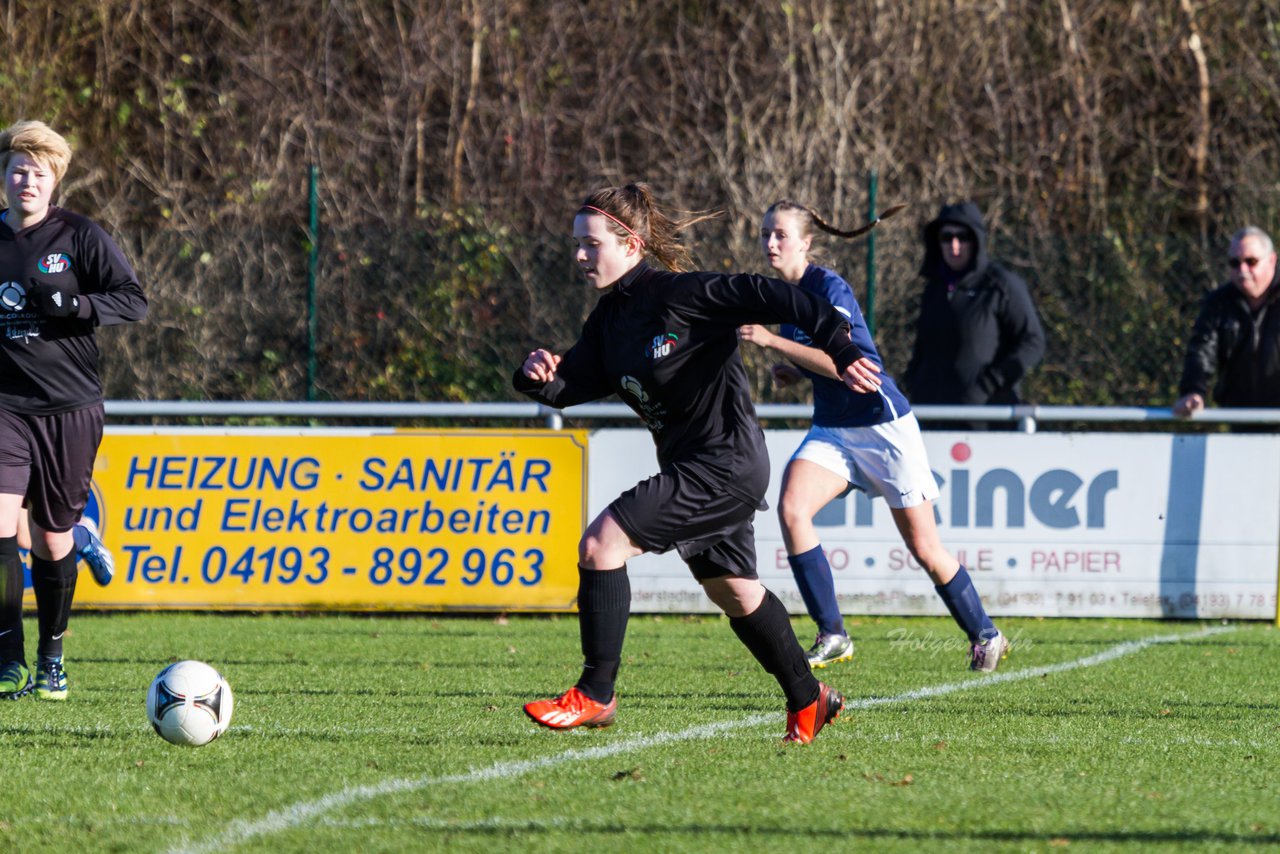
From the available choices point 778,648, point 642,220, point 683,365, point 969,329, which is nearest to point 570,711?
point 778,648

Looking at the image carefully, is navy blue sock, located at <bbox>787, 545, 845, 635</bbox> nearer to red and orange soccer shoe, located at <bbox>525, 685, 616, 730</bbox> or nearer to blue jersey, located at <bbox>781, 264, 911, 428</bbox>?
blue jersey, located at <bbox>781, 264, 911, 428</bbox>

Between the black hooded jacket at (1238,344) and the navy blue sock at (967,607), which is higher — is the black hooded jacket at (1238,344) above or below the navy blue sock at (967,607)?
above

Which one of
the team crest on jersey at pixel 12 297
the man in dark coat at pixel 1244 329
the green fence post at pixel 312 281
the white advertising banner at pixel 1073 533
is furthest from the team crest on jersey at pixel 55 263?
the man in dark coat at pixel 1244 329

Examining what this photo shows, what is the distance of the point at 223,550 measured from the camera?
32.8ft

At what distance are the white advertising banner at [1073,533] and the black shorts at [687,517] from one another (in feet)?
15.1

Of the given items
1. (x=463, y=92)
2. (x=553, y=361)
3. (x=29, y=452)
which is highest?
(x=463, y=92)

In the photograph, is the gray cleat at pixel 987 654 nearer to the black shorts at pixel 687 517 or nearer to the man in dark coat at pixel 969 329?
the black shorts at pixel 687 517

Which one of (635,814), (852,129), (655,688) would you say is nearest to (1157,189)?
(852,129)

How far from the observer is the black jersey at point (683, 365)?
203 inches

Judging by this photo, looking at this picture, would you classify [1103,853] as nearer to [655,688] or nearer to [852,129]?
[655,688]

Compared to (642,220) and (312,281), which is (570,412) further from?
(642,220)

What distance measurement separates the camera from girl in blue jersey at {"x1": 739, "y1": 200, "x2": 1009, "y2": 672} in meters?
7.38

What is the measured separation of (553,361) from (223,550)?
5303mm

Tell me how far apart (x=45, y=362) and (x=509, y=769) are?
274 cm
